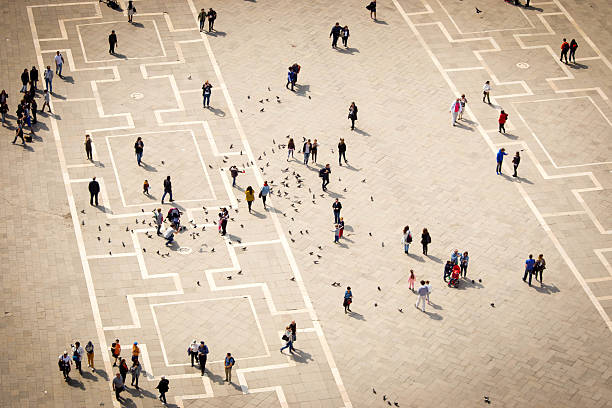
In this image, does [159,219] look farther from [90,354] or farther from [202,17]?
[202,17]

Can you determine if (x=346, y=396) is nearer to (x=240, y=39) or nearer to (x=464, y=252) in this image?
(x=464, y=252)

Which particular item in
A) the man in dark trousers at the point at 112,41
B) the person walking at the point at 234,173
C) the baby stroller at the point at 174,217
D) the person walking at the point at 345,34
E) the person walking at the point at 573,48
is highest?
the man in dark trousers at the point at 112,41

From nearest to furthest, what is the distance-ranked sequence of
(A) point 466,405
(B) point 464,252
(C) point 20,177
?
(A) point 466,405, (B) point 464,252, (C) point 20,177

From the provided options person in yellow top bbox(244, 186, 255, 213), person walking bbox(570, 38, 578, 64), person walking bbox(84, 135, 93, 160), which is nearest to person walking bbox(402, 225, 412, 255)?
person in yellow top bbox(244, 186, 255, 213)

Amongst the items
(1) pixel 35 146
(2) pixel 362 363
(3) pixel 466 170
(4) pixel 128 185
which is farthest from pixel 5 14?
(2) pixel 362 363

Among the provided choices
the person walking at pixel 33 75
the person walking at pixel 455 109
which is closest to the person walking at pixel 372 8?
the person walking at pixel 455 109

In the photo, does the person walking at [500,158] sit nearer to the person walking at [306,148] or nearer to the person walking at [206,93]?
the person walking at [306,148]
